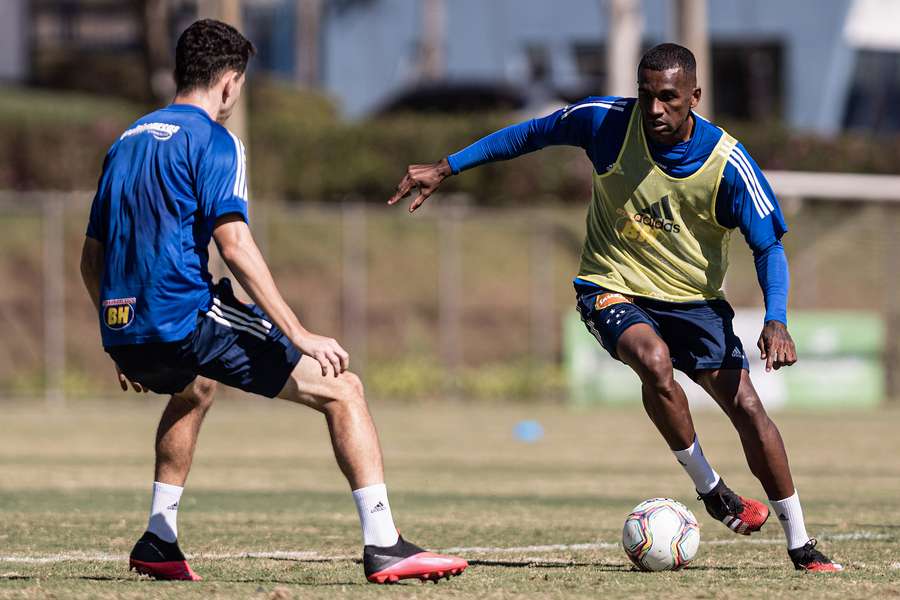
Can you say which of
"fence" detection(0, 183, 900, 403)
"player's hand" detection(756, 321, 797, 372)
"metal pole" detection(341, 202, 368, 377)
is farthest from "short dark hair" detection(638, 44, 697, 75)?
"metal pole" detection(341, 202, 368, 377)

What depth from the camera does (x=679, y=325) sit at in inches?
294

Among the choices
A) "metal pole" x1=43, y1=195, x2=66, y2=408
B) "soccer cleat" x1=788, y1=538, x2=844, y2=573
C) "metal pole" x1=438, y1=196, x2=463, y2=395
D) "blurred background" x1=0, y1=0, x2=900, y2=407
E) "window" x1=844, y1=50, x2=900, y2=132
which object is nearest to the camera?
"soccer cleat" x1=788, y1=538, x2=844, y2=573

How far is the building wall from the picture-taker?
3566 cm

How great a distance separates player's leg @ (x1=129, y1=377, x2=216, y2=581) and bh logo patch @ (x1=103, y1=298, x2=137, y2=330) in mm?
547

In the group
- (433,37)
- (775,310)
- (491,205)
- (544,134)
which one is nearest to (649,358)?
(775,310)

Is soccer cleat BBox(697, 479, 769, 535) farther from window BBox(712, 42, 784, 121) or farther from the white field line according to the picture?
window BBox(712, 42, 784, 121)

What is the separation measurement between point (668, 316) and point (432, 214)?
17839 mm

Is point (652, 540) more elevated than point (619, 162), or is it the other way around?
point (619, 162)

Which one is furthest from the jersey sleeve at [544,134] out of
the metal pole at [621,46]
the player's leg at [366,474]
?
the metal pole at [621,46]

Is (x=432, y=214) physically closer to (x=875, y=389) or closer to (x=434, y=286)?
(x=434, y=286)

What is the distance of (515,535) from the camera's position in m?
8.45

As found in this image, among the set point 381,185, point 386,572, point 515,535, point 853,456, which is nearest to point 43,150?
point 381,185

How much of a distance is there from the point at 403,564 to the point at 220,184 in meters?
1.61

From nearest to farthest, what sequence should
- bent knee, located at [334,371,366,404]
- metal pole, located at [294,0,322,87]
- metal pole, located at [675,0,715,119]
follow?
1. bent knee, located at [334,371,366,404]
2. metal pole, located at [675,0,715,119]
3. metal pole, located at [294,0,322,87]
